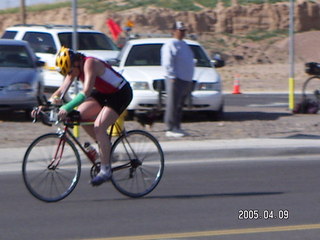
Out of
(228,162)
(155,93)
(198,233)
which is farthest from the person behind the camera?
(155,93)

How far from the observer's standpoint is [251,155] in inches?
480

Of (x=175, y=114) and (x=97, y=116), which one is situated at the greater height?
(x=97, y=116)

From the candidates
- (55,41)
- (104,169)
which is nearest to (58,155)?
(104,169)

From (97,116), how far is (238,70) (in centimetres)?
2768

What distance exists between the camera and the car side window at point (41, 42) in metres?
20.4

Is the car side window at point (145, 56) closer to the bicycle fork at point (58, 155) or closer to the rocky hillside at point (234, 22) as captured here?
the bicycle fork at point (58, 155)

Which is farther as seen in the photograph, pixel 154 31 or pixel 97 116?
pixel 154 31

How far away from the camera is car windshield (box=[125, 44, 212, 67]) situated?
642 inches

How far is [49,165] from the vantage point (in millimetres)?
8516

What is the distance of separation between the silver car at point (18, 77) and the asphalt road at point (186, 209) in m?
5.16

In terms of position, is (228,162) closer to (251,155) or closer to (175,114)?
(251,155)

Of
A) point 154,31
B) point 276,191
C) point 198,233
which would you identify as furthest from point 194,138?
point 154,31

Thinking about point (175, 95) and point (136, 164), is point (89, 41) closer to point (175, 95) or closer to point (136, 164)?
point (175, 95)

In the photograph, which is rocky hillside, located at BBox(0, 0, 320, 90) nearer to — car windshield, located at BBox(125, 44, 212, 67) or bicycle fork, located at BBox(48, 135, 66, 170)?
car windshield, located at BBox(125, 44, 212, 67)
